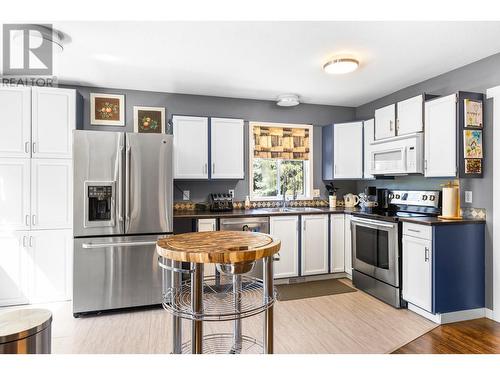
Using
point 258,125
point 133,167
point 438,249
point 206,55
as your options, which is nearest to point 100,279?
point 133,167

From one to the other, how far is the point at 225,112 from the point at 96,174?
196cm

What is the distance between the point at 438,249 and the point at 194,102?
330cm

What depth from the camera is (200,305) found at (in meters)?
→ 1.48

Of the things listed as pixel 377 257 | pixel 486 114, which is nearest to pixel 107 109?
pixel 377 257

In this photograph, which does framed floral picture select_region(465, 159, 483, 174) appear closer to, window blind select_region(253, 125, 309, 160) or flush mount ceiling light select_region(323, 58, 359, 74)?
flush mount ceiling light select_region(323, 58, 359, 74)

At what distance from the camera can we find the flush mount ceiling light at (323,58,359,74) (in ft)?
9.13

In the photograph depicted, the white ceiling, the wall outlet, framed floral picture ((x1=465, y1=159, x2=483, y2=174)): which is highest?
the white ceiling

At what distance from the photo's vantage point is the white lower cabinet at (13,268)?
3.03 m

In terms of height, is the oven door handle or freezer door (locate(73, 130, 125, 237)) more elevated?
freezer door (locate(73, 130, 125, 237))

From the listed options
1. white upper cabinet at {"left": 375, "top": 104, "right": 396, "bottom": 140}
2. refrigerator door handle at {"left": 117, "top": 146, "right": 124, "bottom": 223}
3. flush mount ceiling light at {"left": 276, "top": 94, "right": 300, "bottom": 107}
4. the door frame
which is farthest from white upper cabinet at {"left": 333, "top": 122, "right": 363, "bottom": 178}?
refrigerator door handle at {"left": 117, "top": 146, "right": 124, "bottom": 223}

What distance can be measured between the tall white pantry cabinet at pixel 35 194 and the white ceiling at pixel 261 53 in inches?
20.5

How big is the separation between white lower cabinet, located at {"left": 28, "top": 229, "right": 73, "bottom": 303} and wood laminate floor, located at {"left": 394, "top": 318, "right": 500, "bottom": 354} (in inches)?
129

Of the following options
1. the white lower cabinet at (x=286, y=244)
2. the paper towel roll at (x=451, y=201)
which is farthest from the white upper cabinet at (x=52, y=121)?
the paper towel roll at (x=451, y=201)

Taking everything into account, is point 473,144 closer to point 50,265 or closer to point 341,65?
point 341,65
